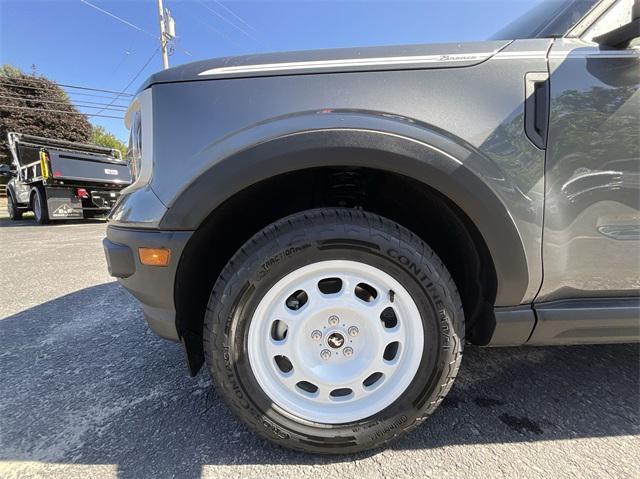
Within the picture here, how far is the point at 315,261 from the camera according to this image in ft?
4.07

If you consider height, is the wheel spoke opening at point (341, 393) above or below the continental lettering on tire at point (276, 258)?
below

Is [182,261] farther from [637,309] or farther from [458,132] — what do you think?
[637,309]

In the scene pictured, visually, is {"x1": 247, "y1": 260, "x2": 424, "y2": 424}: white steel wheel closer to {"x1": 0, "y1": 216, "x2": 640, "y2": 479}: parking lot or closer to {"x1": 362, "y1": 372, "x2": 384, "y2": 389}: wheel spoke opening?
{"x1": 362, "y1": 372, "x2": 384, "y2": 389}: wheel spoke opening

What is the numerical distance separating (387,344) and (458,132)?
0.82 m

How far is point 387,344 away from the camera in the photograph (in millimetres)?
1294

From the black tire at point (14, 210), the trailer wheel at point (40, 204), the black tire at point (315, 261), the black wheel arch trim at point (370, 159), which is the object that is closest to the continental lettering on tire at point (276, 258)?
the black tire at point (315, 261)

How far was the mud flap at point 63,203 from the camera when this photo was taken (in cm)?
876

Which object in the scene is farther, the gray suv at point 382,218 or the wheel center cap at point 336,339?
the wheel center cap at point 336,339

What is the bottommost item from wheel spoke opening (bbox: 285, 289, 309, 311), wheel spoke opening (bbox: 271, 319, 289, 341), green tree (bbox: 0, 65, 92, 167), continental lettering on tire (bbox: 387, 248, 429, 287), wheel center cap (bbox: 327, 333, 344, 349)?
wheel center cap (bbox: 327, 333, 344, 349)

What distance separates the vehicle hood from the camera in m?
1.25

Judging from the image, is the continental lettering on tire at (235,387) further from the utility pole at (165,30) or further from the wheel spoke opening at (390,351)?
the utility pole at (165,30)

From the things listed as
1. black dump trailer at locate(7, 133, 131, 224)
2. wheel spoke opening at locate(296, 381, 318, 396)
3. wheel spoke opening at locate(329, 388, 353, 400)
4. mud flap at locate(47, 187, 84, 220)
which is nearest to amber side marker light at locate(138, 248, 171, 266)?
wheel spoke opening at locate(296, 381, 318, 396)

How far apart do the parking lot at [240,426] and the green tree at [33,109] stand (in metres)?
28.6

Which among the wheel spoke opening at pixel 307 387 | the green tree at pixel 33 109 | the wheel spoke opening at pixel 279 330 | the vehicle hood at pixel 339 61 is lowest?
the wheel spoke opening at pixel 307 387
